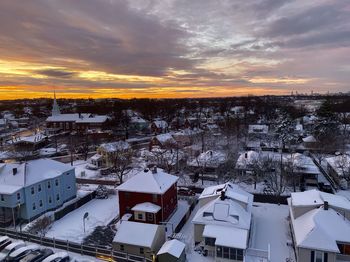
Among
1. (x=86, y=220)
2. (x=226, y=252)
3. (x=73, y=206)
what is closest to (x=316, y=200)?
(x=226, y=252)

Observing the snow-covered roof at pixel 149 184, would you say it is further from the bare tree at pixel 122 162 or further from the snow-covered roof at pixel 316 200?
the bare tree at pixel 122 162

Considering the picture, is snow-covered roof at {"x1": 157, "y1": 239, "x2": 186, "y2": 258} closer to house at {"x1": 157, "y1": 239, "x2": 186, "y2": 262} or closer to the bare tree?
house at {"x1": 157, "y1": 239, "x2": 186, "y2": 262}

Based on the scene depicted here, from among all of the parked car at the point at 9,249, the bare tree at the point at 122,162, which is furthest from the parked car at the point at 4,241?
the bare tree at the point at 122,162

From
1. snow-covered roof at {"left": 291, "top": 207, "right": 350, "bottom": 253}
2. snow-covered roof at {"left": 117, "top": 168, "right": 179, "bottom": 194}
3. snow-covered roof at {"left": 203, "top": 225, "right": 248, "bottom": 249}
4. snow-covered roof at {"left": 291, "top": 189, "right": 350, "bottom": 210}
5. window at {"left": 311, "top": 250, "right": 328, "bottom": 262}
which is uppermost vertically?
snow-covered roof at {"left": 117, "top": 168, "right": 179, "bottom": 194}

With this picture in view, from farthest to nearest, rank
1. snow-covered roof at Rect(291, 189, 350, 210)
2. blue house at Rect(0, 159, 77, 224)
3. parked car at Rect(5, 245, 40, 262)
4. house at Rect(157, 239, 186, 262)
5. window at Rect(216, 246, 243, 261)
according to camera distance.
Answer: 1. blue house at Rect(0, 159, 77, 224)
2. snow-covered roof at Rect(291, 189, 350, 210)
3. window at Rect(216, 246, 243, 261)
4. house at Rect(157, 239, 186, 262)
5. parked car at Rect(5, 245, 40, 262)

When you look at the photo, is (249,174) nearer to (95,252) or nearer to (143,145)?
(95,252)

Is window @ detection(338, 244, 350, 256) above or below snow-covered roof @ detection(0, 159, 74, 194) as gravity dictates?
below

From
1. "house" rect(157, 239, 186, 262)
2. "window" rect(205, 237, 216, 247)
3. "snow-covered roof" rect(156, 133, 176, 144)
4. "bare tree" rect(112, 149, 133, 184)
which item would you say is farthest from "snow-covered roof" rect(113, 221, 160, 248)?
"snow-covered roof" rect(156, 133, 176, 144)
